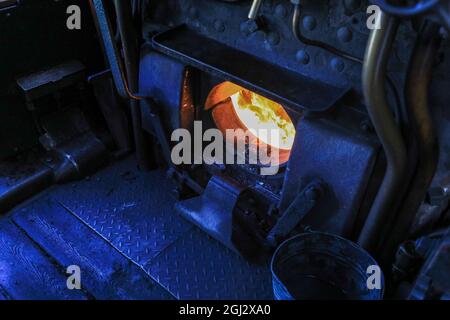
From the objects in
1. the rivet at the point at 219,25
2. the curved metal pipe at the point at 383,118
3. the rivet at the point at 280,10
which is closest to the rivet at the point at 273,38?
the rivet at the point at 280,10

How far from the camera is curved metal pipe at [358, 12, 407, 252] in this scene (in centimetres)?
158

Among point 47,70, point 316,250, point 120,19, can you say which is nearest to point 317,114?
point 316,250

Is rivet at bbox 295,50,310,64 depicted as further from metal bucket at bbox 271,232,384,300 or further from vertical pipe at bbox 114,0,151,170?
vertical pipe at bbox 114,0,151,170

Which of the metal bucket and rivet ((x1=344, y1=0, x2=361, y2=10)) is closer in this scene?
rivet ((x1=344, y1=0, x2=361, y2=10))

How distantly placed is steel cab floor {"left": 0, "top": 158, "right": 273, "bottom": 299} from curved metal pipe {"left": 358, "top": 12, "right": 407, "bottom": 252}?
0.88m

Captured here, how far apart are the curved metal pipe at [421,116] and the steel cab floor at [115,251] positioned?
1.02 m

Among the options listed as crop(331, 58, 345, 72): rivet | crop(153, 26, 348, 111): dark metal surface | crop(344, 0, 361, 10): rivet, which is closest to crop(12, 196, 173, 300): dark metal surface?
crop(153, 26, 348, 111): dark metal surface

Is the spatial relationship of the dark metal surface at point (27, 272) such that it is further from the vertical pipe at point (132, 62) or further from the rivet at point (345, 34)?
the rivet at point (345, 34)

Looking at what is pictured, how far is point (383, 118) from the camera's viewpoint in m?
1.74

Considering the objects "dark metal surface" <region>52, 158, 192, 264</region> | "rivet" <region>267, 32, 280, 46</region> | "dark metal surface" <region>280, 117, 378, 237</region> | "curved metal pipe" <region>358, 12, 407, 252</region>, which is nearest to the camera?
"curved metal pipe" <region>358, 12, 407, 252</region>

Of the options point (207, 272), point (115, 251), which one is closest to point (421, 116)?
point (207, 272)

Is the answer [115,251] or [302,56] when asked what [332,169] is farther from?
[115,251]

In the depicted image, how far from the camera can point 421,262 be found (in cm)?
211

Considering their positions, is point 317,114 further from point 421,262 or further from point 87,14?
point 87,14
